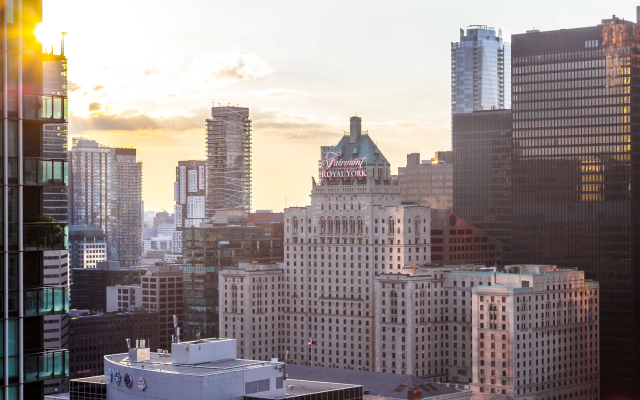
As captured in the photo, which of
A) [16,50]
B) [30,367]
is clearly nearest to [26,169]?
[16,50]

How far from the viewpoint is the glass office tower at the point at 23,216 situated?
79625 millimetres

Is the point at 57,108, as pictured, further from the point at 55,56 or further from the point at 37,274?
the point at 37,274

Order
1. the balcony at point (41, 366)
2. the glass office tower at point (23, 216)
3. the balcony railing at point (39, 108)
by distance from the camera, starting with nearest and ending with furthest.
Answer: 1. the glass office tower at point (23, 216)
2. the balcony at point (41, 366)
3. the balcony railing at point (39, 108)

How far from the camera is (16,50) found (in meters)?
79.8

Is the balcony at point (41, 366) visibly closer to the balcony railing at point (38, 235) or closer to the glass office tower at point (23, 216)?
the glass office tower at point (23, 216)

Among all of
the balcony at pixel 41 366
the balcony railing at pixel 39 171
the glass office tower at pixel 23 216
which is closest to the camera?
the glass office tower at pixel 23 216

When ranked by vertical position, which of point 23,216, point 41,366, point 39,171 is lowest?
point 41,366

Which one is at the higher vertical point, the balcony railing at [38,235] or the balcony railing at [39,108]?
the balcony railing at [39,108]

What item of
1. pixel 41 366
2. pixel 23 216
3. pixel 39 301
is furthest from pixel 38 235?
pixel 41 366

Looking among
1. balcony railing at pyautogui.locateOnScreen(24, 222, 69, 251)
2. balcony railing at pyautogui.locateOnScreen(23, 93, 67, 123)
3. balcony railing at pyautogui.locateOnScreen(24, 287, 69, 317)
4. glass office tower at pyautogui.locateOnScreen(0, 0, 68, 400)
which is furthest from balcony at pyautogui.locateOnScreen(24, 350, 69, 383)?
balcony railing at pyautogui.locateOnScreen(23, 93, 67, 123)

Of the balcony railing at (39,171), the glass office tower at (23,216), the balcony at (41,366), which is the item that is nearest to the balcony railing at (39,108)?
the glass office tower at (23,216)

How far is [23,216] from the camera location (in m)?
82.3

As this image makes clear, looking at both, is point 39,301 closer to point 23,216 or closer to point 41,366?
point 41,366

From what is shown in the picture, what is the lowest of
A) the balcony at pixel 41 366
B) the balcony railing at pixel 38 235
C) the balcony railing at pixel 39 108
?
the balcony at pixel 41 366
